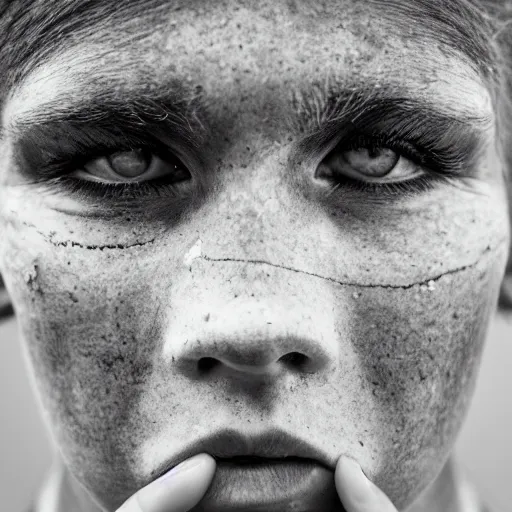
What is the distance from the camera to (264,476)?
3.75ft

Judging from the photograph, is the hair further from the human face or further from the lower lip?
the lower lip

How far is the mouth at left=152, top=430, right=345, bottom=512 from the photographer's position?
112 cm

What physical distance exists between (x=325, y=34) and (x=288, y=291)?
415 millimetres

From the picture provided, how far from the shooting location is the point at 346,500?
1.16 meters

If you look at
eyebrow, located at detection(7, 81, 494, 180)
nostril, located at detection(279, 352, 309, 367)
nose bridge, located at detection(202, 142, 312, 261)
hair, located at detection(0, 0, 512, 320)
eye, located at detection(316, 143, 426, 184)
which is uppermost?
hair, located at detection(0, 0, 512, 320)

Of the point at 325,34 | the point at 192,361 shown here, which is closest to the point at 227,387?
the point at 192,361

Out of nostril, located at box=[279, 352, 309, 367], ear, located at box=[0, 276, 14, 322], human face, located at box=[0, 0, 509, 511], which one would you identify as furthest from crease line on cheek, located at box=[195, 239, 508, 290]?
ear, located at box=[0, 276, 14, 322]

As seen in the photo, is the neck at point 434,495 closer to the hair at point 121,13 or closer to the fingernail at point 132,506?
the fingernail at point 132,506

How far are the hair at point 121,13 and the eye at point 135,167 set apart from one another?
21 centimetres

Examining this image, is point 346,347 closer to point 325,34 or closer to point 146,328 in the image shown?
point 146,328

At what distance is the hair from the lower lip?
75cm

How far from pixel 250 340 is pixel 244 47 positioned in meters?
0.46

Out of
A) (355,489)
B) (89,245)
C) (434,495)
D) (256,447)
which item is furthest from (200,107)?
(434,495)

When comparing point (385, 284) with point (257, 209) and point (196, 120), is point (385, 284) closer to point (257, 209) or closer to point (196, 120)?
point (257, 209)
